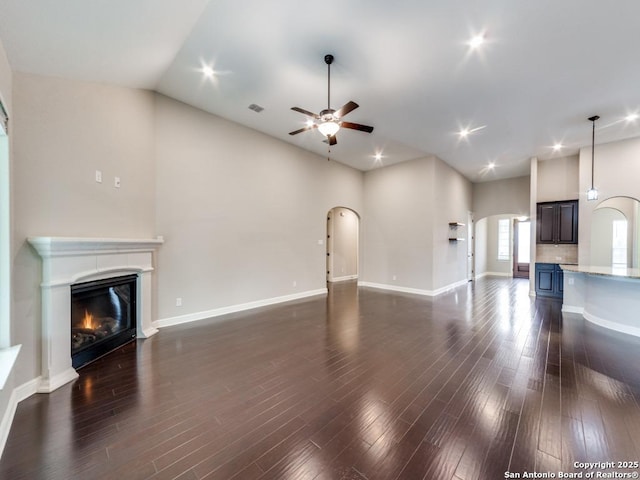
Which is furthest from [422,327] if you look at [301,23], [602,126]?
[602,126]

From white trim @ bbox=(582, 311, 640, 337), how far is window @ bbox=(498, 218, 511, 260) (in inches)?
259

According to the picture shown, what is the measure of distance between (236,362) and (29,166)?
2835 mm

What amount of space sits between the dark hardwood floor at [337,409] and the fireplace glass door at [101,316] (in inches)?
7.2

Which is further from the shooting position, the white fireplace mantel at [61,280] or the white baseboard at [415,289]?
the white baseboard at [415,289]

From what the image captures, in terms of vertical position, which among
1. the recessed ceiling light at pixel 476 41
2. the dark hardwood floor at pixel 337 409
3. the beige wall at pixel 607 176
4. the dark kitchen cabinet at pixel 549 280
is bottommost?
the dark hardwood floor at pixel 337 409

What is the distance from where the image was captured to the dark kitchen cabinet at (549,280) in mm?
6406

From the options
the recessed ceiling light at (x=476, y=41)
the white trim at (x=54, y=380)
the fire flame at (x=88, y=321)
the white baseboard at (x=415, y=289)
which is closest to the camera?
the white trim at (x=54, y=380)

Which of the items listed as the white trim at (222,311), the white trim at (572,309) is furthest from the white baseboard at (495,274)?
the white trim at (222,311)

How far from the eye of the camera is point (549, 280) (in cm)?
655

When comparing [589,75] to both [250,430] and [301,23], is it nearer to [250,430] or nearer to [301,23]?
[301,23]

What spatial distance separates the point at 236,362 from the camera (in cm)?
302

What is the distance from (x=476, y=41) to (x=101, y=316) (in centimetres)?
543

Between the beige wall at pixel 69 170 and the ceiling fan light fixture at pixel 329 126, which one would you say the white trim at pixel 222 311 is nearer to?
the beige wall at pixel 69 170

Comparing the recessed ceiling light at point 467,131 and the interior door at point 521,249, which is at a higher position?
the recessed ceiling light at point 467,131
